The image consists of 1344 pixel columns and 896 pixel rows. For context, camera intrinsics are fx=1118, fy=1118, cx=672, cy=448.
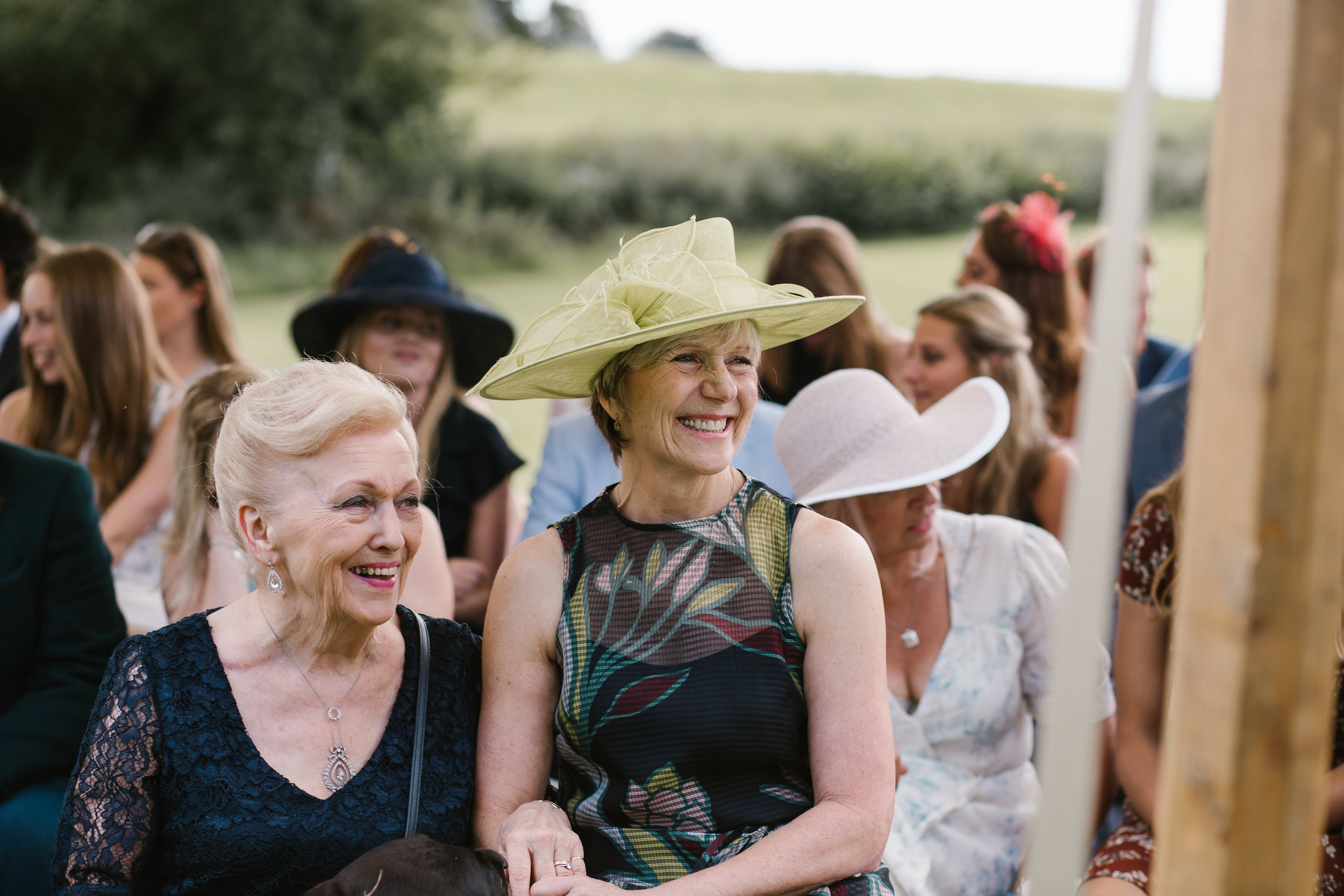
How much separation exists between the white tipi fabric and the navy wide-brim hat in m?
2.08

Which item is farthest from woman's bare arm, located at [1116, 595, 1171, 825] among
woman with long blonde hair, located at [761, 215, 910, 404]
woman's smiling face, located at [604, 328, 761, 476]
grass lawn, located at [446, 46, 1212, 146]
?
grass lawn, located at [446, 46, 1212, 146]

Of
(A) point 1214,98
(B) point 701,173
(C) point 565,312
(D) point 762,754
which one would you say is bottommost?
(D) point 762,754

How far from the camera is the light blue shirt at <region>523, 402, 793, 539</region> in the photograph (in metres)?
3.54

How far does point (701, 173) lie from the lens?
19.5m

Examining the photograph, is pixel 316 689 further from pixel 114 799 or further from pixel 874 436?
pixel 874 436

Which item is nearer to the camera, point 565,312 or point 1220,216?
point 1220,216

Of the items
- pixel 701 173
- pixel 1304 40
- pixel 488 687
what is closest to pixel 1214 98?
pixel 1304 40

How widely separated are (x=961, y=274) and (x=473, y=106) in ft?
62.7

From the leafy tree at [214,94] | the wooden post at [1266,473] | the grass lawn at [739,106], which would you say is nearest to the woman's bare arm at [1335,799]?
the wooden post at [1266,473]

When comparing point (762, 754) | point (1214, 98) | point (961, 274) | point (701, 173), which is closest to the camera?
point (1214, 98)

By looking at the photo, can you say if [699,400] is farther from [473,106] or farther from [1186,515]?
[473,106]

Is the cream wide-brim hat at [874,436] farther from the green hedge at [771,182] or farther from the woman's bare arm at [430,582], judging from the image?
the green hedge at [771,182]

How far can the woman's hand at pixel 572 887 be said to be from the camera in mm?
1836

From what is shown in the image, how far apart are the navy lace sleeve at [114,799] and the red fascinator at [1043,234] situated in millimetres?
3716
